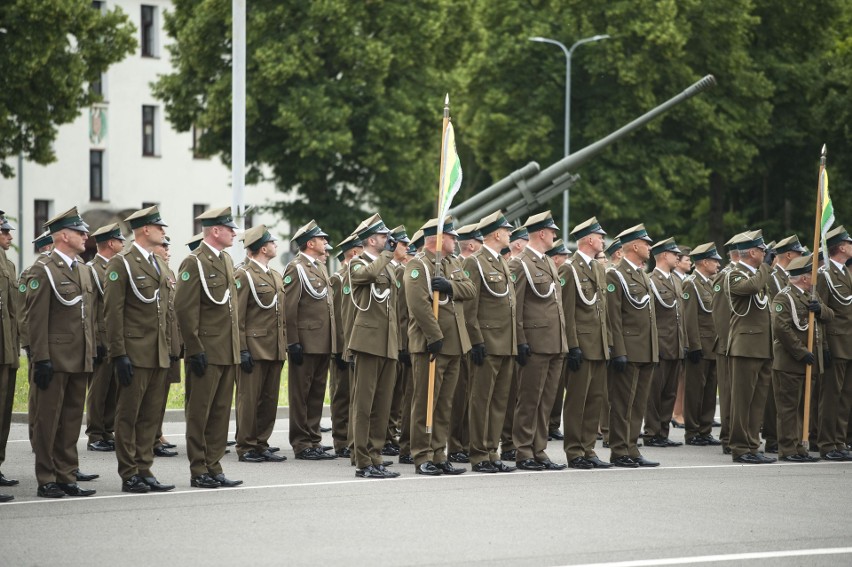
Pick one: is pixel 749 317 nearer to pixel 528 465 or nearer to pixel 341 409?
pixel 528 465

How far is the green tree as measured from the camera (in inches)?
1136

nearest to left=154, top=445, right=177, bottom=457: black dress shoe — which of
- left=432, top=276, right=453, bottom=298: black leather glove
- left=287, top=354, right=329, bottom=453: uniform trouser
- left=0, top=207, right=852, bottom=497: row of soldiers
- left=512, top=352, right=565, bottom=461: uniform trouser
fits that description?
left=0, top=207, right=852, bottom=497: row of soldiers

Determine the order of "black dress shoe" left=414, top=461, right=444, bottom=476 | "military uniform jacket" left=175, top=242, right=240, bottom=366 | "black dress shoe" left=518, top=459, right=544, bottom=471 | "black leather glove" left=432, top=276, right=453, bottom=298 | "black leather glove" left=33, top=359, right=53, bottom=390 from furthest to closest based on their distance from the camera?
"black dress shoe" left=518, top=459, right=544, bottom=471, "black dress shoe" left=414, top=461, right=444, bottom=476, "black leather glove" left=432, top=276, right=453, bottom=298, "military uniform jacket" left=175, top=242, right=240, bottom=366, "black leather glove" left=33, top=359, right=53, bottom=390

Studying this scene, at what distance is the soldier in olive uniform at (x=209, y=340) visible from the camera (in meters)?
11.3

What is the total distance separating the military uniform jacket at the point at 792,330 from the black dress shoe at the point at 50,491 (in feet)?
22.6

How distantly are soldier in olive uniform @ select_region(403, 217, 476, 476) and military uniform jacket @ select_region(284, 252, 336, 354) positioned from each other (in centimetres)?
197

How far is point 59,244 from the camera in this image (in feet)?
36.1

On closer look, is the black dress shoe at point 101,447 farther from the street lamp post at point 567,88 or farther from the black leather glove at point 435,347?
the street lamp post at point 567,88

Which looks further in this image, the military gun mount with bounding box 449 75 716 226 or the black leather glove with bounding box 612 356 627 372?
the military gun mount with bounding box 449 75 716 226

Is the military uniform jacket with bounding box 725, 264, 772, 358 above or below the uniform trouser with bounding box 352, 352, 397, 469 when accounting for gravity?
above

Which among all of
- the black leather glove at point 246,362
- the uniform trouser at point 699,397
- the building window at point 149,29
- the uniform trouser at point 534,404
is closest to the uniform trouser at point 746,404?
the uniform trouser at point 534,404

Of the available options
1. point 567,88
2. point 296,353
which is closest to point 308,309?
point 296,353

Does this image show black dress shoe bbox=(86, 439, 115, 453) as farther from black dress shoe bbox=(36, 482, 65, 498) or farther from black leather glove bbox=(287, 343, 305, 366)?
black dress shoe bbox=(36, 482, 65, 498)

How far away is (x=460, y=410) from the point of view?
13.3m
